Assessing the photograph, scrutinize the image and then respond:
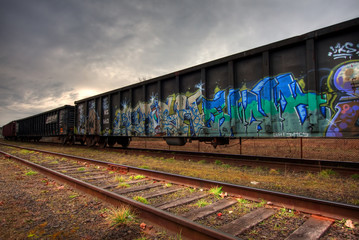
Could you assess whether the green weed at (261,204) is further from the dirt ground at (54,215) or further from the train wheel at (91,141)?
the train wheel at (91,141)

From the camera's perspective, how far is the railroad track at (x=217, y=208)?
8.60 ft

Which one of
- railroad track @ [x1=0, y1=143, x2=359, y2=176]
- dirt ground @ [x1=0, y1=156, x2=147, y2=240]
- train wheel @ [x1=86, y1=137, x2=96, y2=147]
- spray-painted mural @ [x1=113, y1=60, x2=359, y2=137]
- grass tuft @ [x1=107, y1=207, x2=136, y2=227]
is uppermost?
spray-painted mural @ [x1=113, y1=60, x2=359, y2=137]

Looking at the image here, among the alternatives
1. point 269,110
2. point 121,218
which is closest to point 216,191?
point 121,218

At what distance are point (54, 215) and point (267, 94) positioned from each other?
582 centimetres

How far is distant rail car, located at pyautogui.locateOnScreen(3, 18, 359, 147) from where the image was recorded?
16.7 ft

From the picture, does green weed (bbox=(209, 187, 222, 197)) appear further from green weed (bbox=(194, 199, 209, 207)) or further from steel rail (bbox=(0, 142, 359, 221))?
green weed (bbox=(194, 199, 209, 207))

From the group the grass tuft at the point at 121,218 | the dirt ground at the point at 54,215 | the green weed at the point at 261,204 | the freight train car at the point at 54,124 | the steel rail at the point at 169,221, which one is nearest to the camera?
the steel rail at the point at 169,221

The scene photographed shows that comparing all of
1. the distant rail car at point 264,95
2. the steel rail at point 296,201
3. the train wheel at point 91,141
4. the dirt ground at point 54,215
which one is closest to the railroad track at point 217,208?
the steel rail at point 296,201

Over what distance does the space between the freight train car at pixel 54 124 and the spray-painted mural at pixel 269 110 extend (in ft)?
33.5

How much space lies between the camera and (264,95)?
630 cm

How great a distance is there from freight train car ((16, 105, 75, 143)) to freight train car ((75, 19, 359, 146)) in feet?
30.0

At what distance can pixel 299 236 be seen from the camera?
249cm

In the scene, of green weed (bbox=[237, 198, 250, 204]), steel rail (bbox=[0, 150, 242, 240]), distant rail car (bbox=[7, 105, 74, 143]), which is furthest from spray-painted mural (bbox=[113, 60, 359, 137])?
distant rail car (bbox=[7, 105, 74, 143])

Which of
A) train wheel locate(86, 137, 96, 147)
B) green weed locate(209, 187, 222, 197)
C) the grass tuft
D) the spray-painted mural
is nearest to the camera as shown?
the grass tuft
